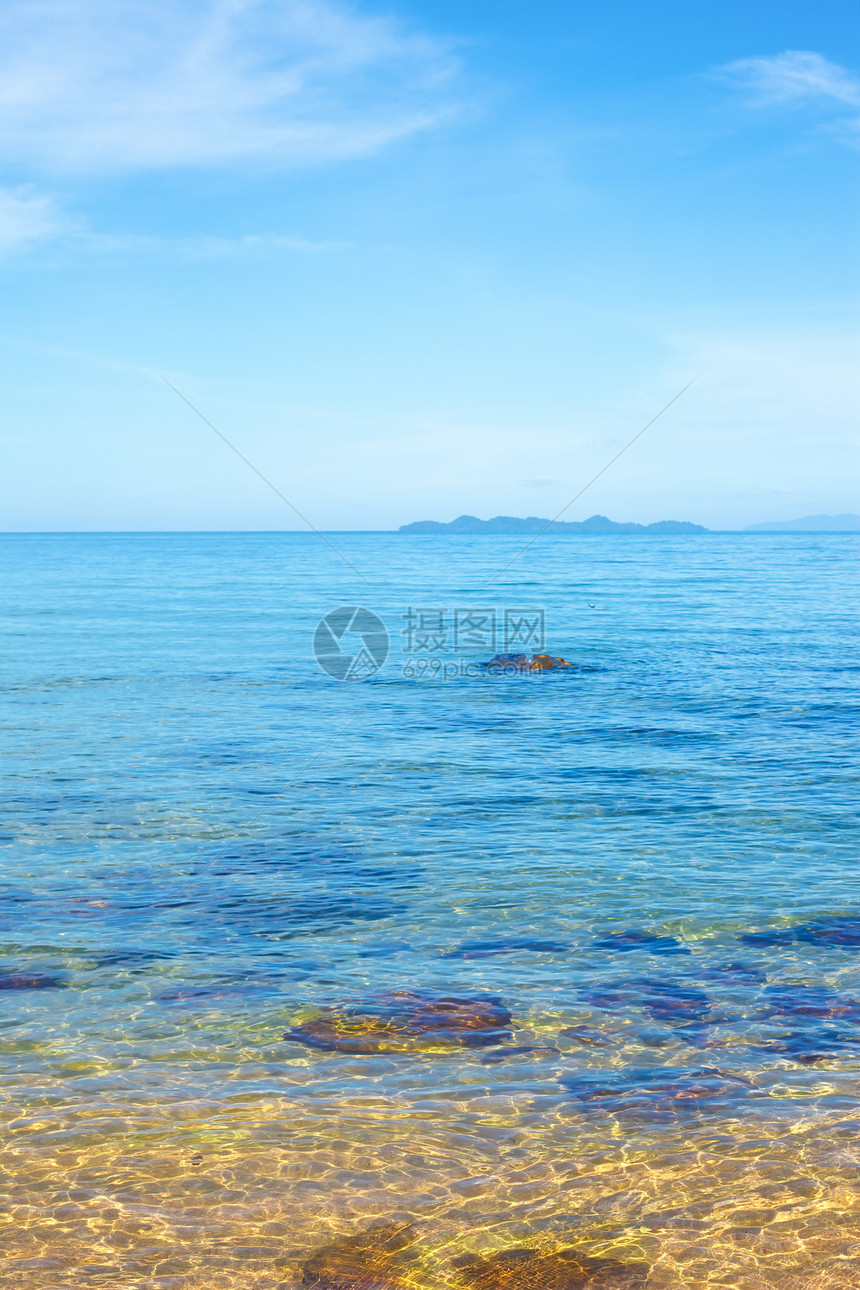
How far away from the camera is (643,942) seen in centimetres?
1142

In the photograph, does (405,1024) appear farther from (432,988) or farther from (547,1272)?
(547,1272)

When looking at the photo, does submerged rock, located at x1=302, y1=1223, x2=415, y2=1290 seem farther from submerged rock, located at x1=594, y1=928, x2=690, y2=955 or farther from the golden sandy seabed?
submerged rock, located at x1=594, y1=928, x2=690, y2=955

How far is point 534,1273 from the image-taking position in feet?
19.4

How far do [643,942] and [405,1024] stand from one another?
139 inches

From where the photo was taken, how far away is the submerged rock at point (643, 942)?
36.7ft

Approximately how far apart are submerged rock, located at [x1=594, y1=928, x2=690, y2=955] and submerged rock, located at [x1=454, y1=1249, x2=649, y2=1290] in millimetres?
5321

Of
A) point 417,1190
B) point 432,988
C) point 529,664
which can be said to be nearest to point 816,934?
point 432,988

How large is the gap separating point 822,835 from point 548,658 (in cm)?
1882

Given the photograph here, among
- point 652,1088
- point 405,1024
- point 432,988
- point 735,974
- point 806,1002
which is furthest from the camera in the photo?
point 735,974

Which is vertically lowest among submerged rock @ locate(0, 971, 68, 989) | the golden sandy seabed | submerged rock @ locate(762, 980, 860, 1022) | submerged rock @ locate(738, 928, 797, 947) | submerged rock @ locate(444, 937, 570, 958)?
the golden sandy seabed

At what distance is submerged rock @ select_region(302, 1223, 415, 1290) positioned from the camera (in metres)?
5.84

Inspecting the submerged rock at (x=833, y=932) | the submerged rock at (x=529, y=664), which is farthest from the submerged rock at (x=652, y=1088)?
the submerged rock at (x=529, y=664)

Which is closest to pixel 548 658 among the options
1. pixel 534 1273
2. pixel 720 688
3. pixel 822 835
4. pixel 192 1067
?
pixel 720 688

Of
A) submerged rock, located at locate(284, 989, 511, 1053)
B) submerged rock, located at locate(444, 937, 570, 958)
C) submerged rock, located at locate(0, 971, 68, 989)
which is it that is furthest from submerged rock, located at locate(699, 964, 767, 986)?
submerged rock, located at locate(0, 971, 68, 989)
